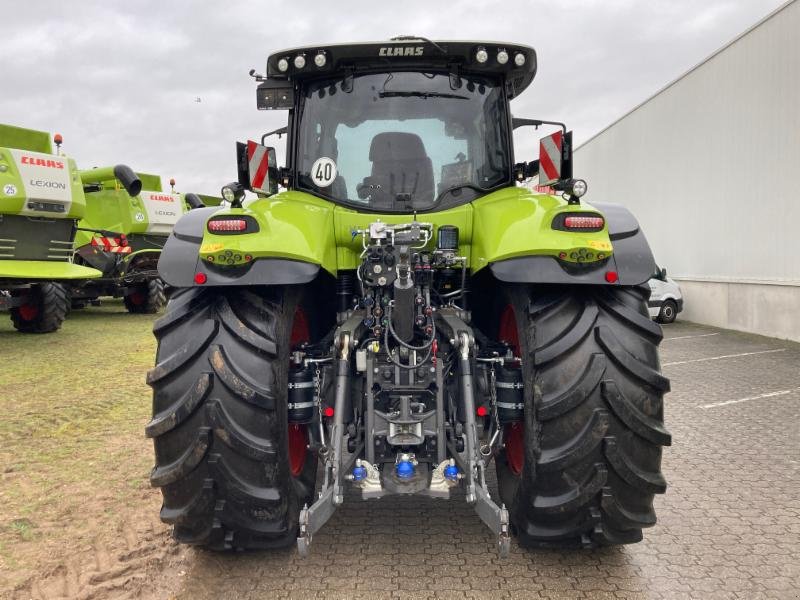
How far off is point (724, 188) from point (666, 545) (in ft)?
36.2

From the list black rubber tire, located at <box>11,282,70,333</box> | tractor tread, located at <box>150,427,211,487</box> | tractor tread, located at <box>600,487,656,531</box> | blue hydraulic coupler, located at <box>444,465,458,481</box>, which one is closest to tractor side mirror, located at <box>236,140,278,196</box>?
tractor tread, located at <box>150,427,211,487</box>

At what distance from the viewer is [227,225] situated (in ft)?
7.97

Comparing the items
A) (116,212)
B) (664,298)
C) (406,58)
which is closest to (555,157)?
(406,58)

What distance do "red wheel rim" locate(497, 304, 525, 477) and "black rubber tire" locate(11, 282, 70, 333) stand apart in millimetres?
9261

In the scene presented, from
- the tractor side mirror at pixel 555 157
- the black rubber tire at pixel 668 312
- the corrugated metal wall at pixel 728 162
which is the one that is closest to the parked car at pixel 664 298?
the black rubber tire at pixel 668 312

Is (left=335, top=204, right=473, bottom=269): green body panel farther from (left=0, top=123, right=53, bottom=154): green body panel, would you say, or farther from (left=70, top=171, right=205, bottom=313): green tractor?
(left=70, top=171, right=205, bottom=313): green tractor

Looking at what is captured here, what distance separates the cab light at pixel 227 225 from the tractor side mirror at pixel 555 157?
5.14 feet

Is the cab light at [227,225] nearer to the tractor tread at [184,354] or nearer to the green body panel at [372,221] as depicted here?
the tractor tread at [184,354]

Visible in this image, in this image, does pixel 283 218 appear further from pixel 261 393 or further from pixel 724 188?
pixel 724 188

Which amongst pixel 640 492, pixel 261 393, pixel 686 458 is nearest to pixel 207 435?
pixel 261 393

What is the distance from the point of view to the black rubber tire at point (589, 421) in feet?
7.79

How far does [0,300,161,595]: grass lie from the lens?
312 cm

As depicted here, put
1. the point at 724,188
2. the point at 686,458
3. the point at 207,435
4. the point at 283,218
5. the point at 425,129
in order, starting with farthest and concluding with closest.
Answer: the point at 724,188
the point at 686,458
the point at 425,129
the point at 283,218
the point at 207,435

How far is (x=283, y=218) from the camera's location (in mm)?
2598
